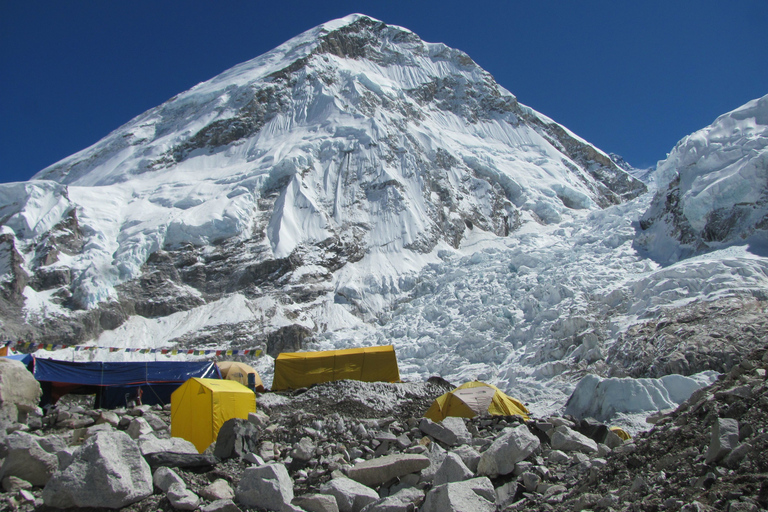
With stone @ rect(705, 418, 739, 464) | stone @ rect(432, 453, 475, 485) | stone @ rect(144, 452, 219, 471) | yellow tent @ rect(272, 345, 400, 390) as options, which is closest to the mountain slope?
yellow tent @ rect(272, 345, 400, 390)

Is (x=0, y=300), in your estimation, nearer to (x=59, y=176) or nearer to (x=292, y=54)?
(x=59, y=176)

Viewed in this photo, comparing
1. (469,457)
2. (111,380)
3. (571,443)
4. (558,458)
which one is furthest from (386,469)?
(111,380)

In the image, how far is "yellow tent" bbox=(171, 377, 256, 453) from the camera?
8.86 metres

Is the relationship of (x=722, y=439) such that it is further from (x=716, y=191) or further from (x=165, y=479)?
(x=716, y=191)

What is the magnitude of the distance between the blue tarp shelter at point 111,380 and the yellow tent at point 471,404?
23.6 ft

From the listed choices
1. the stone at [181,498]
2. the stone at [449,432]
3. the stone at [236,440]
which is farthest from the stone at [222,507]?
the stone at [449,432]

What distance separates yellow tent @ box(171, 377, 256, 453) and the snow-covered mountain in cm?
895

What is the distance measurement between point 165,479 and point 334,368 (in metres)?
10.8

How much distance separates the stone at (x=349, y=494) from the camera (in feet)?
17.6

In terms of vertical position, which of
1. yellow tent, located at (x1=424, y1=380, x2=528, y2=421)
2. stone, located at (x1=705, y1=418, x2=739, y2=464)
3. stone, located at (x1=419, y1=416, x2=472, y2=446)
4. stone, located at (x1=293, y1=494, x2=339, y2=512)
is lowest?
stone, located at (x1=293, y1=494, x2=339, y2=512)

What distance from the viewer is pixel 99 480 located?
5117 mm

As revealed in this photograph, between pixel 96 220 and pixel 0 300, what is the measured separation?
914 centimetres

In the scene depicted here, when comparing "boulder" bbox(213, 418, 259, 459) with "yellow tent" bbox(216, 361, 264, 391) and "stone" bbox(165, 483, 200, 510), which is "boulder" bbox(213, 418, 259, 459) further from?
"yellow tent" bbox(216, 361, 264, 391)

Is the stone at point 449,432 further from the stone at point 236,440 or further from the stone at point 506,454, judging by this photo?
the stone at point 236,440
